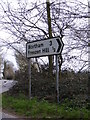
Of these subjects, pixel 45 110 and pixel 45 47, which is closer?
pixel 45 110

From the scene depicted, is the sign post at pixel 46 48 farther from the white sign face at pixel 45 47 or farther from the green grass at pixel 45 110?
the green grass at pixel 45 110

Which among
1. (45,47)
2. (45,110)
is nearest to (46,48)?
(45,47)

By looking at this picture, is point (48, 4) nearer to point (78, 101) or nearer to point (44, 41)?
point (44, 41)

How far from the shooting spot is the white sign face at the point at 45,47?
1102cm

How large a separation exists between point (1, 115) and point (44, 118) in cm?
180

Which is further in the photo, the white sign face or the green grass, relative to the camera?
the white sign face

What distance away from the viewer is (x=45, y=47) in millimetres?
11633

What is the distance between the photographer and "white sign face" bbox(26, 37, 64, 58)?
11.0m

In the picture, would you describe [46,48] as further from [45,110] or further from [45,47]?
[45,110]

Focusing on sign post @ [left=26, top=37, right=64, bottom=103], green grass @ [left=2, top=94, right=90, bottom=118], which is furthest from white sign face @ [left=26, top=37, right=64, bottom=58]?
green grass @ [left=2, top=94, right=90, bottom=118]

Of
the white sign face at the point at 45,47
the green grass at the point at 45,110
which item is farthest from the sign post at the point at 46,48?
the green grass at the point at 45,110

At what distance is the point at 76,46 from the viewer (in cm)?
1145

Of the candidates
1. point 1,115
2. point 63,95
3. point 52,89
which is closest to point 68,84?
point 52,89

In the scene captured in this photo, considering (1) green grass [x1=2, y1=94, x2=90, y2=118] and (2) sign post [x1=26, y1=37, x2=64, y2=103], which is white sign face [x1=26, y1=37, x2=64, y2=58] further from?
(1) green grass [x1=2, y1=94, x2=90, y2=118]
